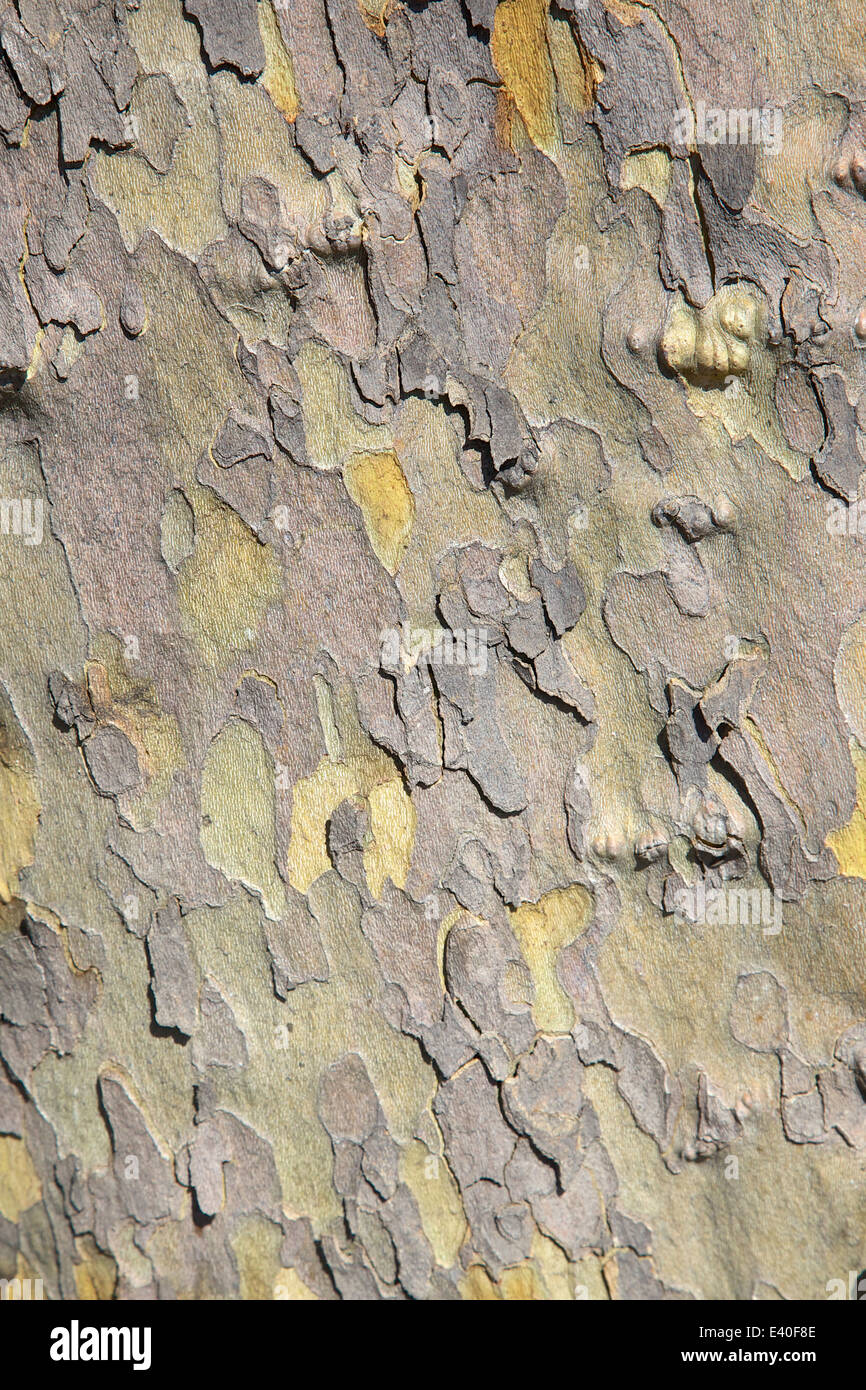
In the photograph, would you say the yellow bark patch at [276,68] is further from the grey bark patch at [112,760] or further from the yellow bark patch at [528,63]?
the grey bark patch at [112,760]

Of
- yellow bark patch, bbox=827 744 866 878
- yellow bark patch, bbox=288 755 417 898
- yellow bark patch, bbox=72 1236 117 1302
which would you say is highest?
yellow bark patch, bbox=288 755 417 898

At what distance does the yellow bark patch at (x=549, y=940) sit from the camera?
1136 mm

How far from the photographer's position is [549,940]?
1145mm

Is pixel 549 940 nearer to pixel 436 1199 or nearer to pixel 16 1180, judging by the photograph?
pixel 436 1199

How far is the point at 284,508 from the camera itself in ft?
3.64

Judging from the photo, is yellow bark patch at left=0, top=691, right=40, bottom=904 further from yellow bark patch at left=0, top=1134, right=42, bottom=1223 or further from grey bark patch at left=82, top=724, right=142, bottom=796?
yellow bark patch at left=0, top=1134, right=42, bottom=1223

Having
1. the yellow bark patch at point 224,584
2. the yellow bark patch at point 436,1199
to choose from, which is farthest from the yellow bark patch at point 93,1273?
the yellow bark patch at point 224,584

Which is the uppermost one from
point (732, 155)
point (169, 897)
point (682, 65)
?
point (682, 65)

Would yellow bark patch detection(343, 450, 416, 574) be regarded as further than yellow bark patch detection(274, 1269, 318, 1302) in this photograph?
No

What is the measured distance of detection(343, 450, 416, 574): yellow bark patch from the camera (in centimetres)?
110

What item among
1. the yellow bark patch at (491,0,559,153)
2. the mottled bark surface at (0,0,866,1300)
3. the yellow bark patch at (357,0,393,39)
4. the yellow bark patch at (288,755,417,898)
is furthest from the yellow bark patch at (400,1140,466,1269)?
the yellow bark patch at (357,0,393,39)
